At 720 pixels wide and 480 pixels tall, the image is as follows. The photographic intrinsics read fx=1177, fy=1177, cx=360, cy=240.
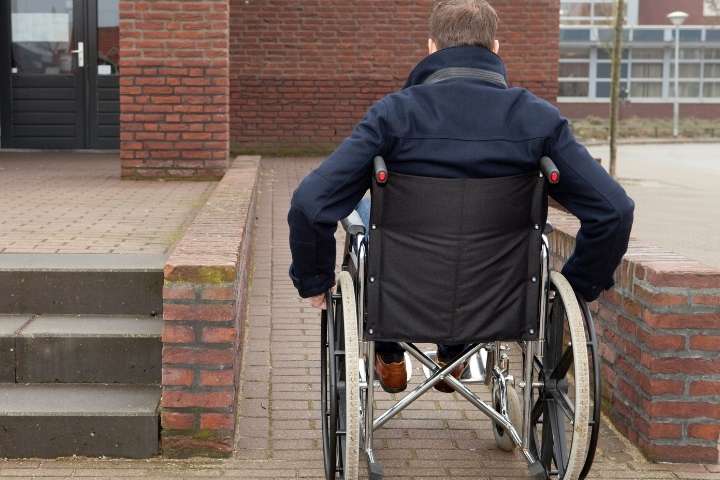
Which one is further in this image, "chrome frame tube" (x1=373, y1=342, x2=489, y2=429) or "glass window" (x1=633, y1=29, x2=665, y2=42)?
"glass window" (x1=633, y1=29, x2=665, y2=42)

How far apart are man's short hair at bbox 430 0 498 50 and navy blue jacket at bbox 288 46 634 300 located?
7 cm

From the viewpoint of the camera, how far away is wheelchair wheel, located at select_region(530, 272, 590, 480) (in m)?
3.53

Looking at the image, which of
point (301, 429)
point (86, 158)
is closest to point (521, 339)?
point (301, 429)

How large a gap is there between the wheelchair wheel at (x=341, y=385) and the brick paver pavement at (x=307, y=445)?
1.09ft

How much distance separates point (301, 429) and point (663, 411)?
1376 millimetres

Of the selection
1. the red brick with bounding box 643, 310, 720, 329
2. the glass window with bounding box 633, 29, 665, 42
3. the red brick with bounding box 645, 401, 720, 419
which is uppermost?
the glass window with bounding box 633, 29, 665, 42

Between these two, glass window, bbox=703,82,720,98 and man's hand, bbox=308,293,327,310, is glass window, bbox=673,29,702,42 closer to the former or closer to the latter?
glass window, bbox=703,82,720,98

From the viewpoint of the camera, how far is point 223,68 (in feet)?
32.9

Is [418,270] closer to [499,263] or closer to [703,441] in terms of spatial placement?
[499,263]

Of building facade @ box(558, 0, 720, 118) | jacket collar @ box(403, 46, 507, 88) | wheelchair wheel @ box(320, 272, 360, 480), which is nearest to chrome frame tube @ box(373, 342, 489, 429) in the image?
wheelchair wheel @ box(320, 272, 360, 480)

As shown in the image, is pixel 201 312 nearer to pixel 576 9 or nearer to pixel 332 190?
pixel 332 190

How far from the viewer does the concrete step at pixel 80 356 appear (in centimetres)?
463

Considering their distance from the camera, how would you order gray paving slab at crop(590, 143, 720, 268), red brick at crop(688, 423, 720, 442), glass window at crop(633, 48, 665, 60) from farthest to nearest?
1. glass window at crop(633, 48, 665, 60)
2. gray paving slab at crop(590, 143, 720, 268)
3. red brick at crop(688, 423, 720, 442)

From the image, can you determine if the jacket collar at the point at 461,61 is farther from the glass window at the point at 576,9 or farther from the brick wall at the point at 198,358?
the glass window at the point at 576,9
